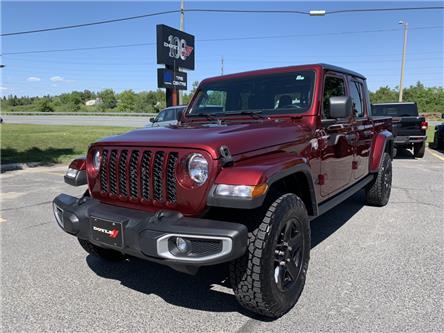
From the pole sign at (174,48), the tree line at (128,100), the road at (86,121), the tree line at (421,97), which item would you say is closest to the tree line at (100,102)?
the tree line at (128,100)

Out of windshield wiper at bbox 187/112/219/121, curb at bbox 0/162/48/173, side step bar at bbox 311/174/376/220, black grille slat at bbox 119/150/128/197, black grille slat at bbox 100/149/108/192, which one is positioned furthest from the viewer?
curb at bbox 0/162/48/173

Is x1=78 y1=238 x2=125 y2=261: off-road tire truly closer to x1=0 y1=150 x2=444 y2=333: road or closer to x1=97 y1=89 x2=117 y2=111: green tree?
x1=0 y1=150 x2=444 y2=333: road

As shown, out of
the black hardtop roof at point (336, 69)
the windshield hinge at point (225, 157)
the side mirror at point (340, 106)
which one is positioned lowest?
the windshield hinge at point (225, 157)

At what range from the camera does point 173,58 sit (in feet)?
57.3

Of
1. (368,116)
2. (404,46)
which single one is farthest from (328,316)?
(404,46)

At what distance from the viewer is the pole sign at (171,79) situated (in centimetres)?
1681

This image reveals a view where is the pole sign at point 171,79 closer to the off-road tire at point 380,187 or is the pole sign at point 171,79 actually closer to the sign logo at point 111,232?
Answer: the off-road tire at point 380,187

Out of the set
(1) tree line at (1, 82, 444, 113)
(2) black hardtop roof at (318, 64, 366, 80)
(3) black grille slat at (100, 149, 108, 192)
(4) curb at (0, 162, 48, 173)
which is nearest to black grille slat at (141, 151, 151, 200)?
(3) black grille slat at (100, 149, 108, 192)

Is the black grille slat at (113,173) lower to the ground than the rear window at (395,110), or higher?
lower

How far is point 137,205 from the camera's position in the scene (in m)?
2.90

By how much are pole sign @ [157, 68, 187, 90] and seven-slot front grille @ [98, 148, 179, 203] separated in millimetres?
14236

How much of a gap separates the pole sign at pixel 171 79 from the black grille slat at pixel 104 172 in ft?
46.5

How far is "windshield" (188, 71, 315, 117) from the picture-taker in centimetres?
388

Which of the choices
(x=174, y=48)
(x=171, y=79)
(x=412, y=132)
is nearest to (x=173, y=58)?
(x=174, y=48)
